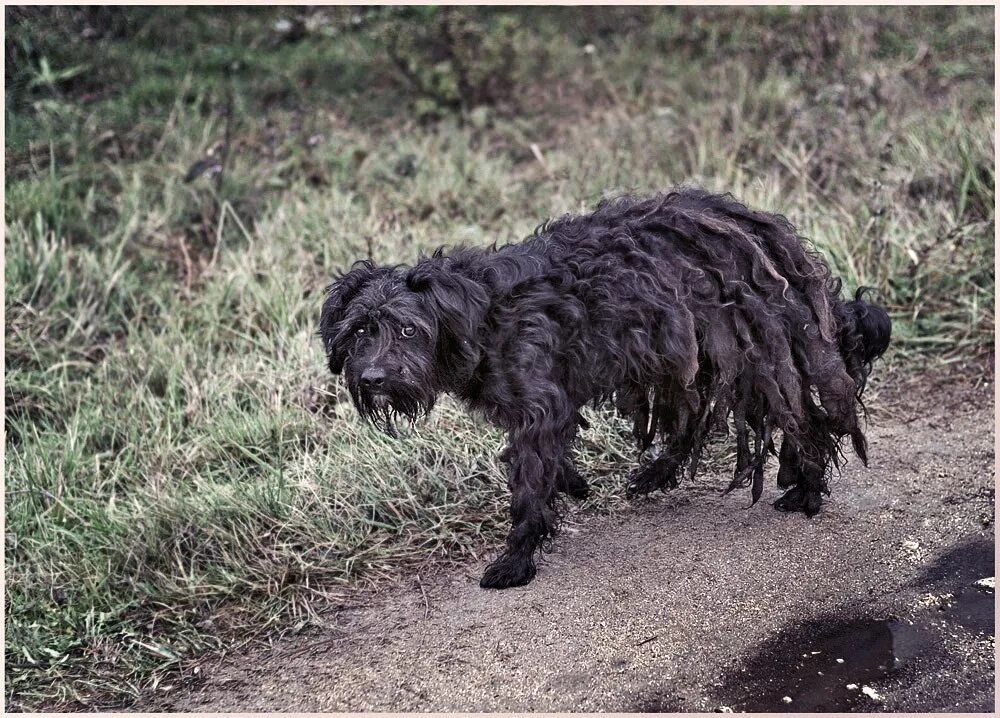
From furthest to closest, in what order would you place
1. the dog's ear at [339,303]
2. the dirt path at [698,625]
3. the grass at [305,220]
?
the grass at [305,220], the dog's ear at [339,303], the dirt path at [698,625]

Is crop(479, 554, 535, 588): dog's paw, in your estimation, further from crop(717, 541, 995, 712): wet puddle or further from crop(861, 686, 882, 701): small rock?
crop(861, 686, 882, 701): small rock

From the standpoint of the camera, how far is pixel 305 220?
21.7 feet

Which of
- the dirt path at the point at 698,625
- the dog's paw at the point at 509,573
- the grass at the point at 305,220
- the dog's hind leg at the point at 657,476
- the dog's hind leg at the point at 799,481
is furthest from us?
the dog's hind leg at the point at 657,476

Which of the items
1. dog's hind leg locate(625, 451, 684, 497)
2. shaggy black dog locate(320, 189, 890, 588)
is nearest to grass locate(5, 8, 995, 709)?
dog's hind leg locate(625, 451, 684, 497)

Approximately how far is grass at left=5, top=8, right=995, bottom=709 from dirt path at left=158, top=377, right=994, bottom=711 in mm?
355

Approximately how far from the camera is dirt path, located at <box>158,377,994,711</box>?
3389mm

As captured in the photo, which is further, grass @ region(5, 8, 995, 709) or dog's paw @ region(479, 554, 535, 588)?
grass @ region(5, 8, 995, 709)

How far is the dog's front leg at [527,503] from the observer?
12.2 feet

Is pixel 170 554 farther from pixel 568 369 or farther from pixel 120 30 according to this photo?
pixel 120 30

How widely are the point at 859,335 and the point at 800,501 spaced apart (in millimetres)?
765

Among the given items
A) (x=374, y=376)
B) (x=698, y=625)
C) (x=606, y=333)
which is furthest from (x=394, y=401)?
(x=698, y=625)

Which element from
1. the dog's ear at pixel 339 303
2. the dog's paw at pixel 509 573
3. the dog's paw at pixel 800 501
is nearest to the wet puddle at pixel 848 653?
A: the dog's paw at pixel 800 501

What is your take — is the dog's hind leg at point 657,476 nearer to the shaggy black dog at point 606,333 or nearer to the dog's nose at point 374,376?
the shaggy black dog at point 606,333

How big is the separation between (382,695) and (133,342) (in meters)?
3.10
